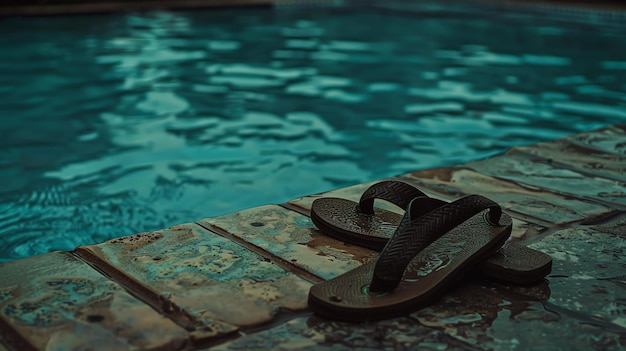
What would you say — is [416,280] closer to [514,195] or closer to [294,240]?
[294,240]

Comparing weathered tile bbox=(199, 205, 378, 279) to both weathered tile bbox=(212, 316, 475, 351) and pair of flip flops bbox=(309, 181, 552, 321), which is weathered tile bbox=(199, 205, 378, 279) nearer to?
pair of flip flops bbox=(309, 181, 552, 321)

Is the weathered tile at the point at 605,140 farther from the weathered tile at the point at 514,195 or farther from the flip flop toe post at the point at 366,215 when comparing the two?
the flip flop toe post at the point at 366,215

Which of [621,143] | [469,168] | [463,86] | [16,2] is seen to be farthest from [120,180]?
[16,2]

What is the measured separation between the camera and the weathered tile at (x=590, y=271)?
155 cm

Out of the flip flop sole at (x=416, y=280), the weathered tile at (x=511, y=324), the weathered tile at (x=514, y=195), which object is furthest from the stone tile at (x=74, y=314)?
the weathered tile at (x=514, y=195)

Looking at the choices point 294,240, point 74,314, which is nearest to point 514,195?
point 294,240

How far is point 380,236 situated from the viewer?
1.82 m

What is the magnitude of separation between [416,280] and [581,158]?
155 cm

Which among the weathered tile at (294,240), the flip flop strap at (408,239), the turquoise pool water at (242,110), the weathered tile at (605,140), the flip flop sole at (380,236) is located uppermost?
the flip flop strap at (408,239)

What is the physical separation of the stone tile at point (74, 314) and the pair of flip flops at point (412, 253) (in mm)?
327

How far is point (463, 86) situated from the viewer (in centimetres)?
621

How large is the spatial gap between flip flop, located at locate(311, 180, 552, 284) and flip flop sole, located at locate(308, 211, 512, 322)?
5 centimetres

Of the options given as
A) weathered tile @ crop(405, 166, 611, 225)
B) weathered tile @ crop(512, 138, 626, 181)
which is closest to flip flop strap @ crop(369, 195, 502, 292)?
weathered tile @ crop(405, 166, 611, 225)

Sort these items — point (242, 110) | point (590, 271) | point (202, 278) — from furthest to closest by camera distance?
point (242, 110) → point (590, 271) → point (202, 278)
